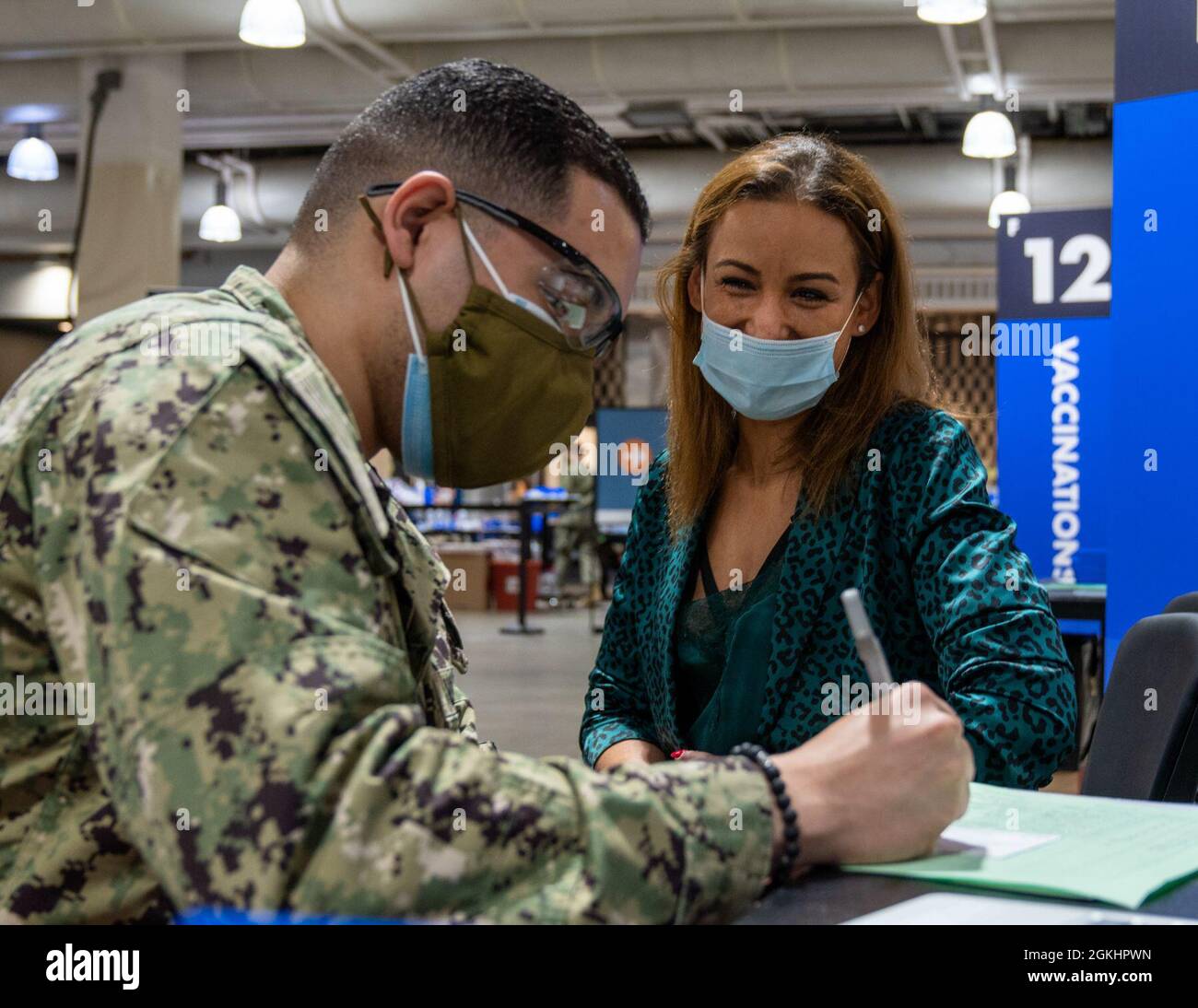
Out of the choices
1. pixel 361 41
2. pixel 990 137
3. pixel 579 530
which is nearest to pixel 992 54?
pixel 990 137

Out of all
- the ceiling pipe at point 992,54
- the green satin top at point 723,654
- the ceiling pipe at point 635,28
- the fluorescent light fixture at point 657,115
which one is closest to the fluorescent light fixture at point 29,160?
the ceiling pipe at point 635,28

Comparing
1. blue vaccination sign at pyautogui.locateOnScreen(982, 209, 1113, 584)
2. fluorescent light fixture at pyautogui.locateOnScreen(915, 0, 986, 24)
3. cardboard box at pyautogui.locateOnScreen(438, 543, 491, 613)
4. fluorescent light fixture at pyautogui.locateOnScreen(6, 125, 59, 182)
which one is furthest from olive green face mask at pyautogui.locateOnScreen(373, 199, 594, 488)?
cardboard box at pyautogui.locateOnScreen(438, 543, 491, 613)

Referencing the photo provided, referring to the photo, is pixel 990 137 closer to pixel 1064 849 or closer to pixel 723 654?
pixel 723 654

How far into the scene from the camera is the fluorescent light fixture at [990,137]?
8.27 metres

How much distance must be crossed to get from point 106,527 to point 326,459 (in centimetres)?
16

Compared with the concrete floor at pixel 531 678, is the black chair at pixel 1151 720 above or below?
above

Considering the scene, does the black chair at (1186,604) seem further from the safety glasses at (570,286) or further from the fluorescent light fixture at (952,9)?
the fluorescent light fixture at (952,9)

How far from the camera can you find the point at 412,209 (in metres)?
1.13

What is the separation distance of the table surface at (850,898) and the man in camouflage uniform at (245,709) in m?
0.04

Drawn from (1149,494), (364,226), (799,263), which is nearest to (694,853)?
(364,226)

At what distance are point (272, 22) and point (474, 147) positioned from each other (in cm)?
571

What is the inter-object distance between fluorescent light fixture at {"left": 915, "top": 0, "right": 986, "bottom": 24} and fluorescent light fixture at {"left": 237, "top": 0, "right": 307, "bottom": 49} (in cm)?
297

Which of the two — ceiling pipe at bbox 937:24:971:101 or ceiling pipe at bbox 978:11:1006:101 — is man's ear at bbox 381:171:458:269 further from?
ceiling pipe at bbox 937:24:971:101
